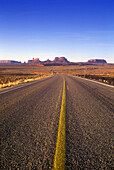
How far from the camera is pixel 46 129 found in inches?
108

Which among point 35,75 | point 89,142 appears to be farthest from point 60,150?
A: point 35,75

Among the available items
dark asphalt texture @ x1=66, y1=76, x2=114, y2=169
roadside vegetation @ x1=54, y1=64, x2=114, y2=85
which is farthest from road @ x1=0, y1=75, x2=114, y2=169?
roadside vegetation @ x1=54, y1=64, x2=114, y2=85

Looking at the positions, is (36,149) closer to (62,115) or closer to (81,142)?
(81,142)

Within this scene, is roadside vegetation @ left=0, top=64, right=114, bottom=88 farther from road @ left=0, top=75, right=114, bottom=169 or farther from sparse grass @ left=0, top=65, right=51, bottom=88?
road @ left=0, top=75, right=114, bottom=169

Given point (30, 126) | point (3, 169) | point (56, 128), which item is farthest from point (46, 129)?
point (3, 169)

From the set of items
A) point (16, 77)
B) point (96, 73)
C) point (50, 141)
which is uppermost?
point (96, 73)

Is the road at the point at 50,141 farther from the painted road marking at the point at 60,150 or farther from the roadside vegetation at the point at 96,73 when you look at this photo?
the roadside vegetation at the point at 96,73

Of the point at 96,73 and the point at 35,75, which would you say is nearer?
the point at 35,75

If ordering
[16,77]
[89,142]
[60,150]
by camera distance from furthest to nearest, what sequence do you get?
1. [16,77]
2. [89,142]
3. [60,150]

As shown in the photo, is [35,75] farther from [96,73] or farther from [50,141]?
[50,141]

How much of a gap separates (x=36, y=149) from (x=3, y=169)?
0.56m

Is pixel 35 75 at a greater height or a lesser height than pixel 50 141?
greater

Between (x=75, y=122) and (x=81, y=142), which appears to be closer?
(x=81, y=142)

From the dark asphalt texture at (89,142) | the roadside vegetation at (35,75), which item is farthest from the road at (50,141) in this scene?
the roadside vegetation at (35,75)
